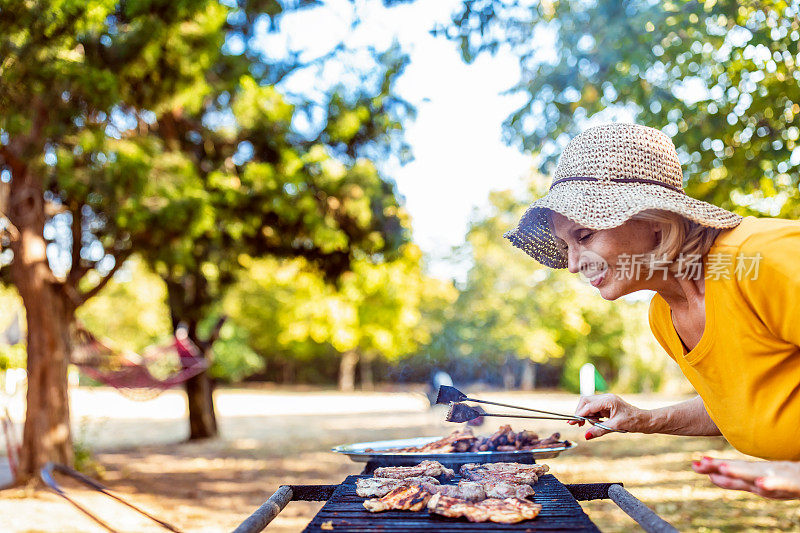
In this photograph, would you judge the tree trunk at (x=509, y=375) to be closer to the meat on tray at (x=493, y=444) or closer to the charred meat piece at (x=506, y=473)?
the meat on tray at (x=493, y=444)

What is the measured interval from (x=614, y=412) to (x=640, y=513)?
442 mm

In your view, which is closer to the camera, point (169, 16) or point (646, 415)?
point (646, 415)

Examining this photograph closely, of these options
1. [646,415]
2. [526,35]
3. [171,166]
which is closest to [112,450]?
[171,166]

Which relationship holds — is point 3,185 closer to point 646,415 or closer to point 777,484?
point 646,415

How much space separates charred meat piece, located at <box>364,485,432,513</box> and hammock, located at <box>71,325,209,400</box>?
26.8 ft

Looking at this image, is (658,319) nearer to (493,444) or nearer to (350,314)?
(493,444)

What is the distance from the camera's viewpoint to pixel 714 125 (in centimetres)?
520

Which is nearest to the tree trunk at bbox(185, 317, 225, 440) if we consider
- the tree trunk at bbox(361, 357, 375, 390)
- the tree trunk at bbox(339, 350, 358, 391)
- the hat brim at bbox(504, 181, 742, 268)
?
the hat brim at bbox(504, 181, 742, 268)

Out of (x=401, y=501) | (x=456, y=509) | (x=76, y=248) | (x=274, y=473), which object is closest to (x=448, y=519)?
(x=456, y=509)

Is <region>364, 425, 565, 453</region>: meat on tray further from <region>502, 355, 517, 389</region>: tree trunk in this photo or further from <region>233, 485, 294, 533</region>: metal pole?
<region>502, 355, 517, 389</region>: tree trunk

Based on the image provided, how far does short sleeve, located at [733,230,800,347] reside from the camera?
1.37 metres

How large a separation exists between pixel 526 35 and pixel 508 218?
15212 millimetres

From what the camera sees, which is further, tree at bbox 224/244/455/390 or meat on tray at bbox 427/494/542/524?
tree at bbox 224/244/455/390

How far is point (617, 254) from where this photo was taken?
1.63 metres
